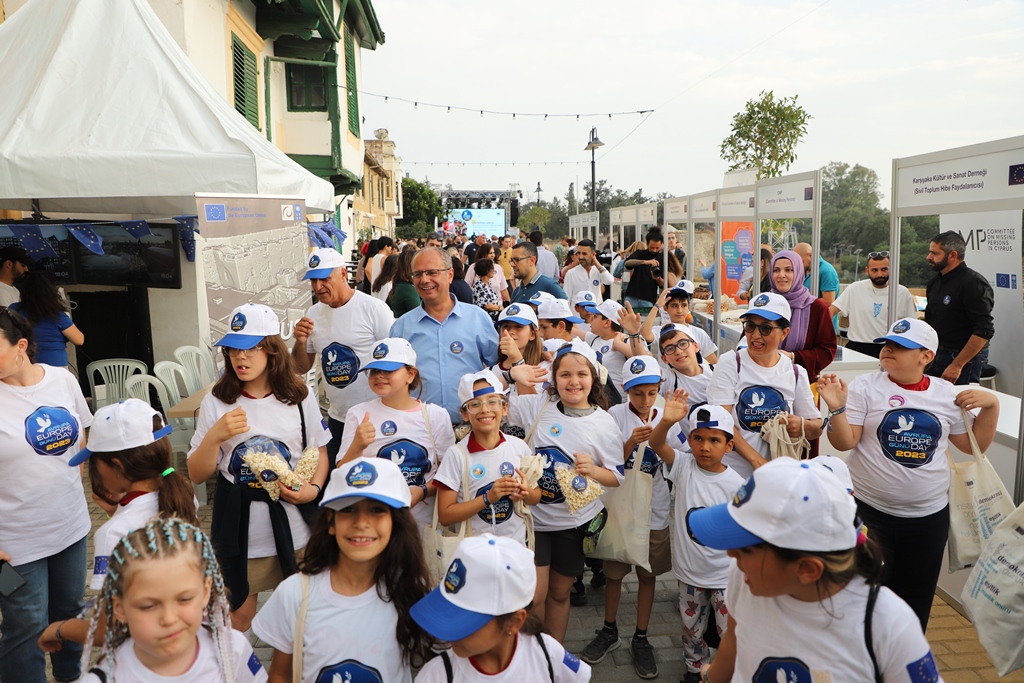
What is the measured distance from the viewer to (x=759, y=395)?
4.07 m

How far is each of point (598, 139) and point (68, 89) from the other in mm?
21917

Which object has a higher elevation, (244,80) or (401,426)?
(244,80)

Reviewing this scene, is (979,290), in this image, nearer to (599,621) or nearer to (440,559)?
(599,621)

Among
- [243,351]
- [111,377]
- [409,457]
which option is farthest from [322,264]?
[111,377]

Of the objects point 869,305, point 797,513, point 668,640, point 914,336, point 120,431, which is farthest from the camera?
point 869,305

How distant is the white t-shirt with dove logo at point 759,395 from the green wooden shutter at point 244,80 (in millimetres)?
10436

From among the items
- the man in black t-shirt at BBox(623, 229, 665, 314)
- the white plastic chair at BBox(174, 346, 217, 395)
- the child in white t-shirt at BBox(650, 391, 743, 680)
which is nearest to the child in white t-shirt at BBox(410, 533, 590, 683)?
the child in white t-shirt at BBox(650, 391, 743, 680)

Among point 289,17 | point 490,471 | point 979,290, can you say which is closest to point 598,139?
point 289,17

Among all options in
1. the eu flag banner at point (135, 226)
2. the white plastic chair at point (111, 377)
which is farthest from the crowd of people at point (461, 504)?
the white plastic chair at point (111, 377)

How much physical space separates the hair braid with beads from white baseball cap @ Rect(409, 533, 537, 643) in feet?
1.86

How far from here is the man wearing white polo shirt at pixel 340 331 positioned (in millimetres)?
4852

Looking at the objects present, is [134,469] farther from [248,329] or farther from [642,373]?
[642,373]

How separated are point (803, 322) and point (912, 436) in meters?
2.37

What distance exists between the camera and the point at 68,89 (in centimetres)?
565
